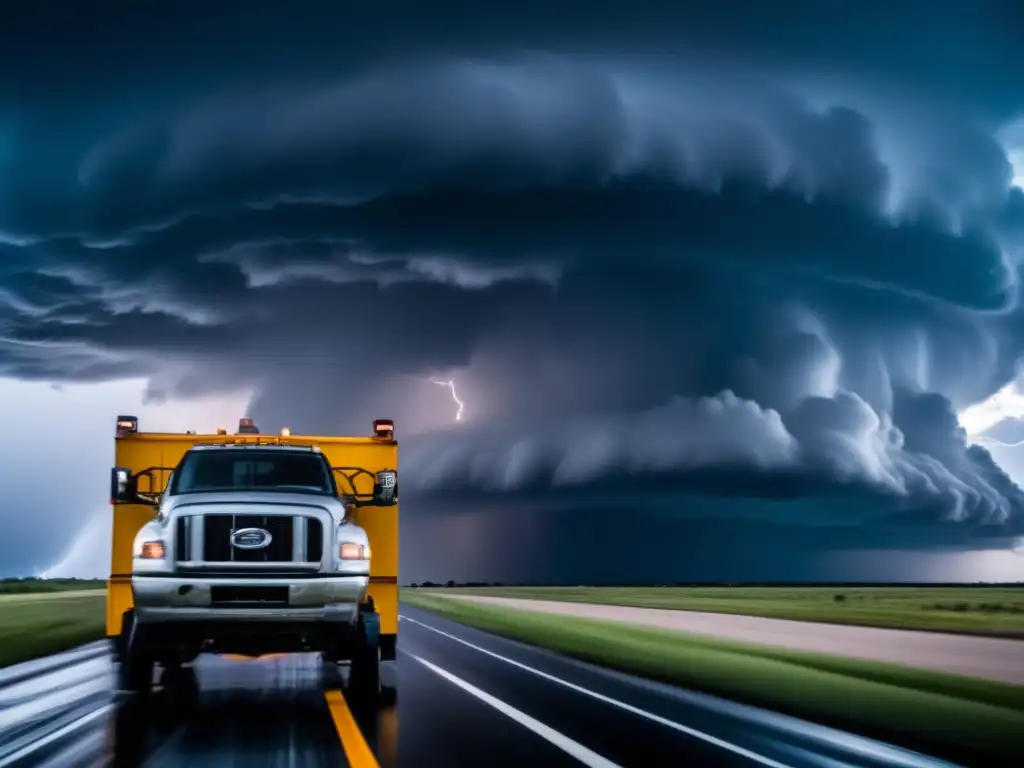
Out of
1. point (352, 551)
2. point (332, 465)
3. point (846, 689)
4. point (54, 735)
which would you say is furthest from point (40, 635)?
point (54, 735)

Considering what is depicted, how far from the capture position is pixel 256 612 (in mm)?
13594

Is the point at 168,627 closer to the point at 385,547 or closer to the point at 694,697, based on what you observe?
the point at 385,547

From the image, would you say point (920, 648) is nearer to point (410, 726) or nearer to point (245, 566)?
point (410, 726)

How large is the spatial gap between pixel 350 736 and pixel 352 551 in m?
3.03

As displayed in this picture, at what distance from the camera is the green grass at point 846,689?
12641mm

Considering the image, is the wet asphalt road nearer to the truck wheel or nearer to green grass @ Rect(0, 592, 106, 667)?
the truck wheel

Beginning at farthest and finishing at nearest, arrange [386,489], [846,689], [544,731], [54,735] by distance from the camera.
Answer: [846,689]
[386,489]
[544,731]
[54,735]

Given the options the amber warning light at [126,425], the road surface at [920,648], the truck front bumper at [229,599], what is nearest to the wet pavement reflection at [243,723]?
the truck front bumper at [229,599]

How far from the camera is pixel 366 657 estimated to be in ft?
48.0

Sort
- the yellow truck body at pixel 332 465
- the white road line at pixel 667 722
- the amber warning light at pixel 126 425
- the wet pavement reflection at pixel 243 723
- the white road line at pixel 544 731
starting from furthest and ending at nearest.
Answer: the amber warning light at pixel 126 425, the yellow truck body at pixel 332 465, the white road line at pixel 667 722, the wet pavement reflection at pixel 243 723, the white road line at pixel 544 731

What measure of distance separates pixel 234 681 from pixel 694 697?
6.73 m

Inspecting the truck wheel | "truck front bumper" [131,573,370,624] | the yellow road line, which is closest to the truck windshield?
"truck front bumper" [131,573,370,624]

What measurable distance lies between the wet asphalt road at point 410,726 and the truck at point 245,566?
75 cm

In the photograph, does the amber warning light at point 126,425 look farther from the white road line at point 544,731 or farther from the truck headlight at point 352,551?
the white road line at point 544,731
